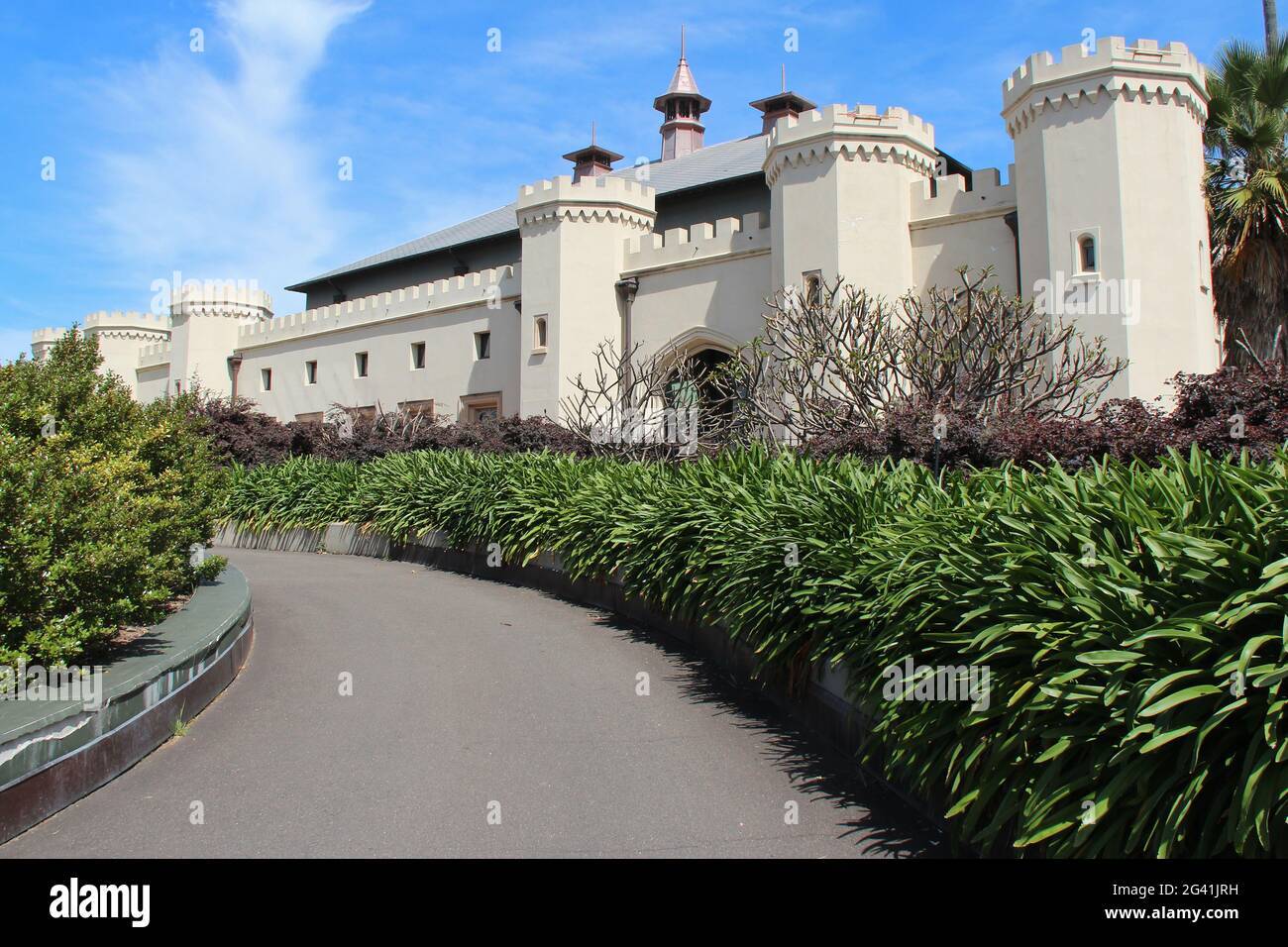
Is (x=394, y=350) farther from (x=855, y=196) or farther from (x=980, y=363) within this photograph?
(x=980, y=363)

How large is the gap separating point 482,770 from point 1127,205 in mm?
15730

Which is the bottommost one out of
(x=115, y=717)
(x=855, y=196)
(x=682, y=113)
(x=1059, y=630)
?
(x=115, y=717)

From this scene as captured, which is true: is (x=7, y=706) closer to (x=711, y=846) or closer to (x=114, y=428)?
(x=711, y=846)

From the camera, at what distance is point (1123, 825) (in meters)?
3.34

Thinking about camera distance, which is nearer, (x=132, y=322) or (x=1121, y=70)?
(x=1121, y=70)

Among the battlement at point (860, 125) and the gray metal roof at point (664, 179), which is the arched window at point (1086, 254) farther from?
the gray metal roof at point (664, 179)

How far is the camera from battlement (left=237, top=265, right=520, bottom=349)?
27.6 m

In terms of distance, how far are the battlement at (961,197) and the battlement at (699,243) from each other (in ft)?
11.4

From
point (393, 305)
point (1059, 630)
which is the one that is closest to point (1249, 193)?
point (1059, 630)

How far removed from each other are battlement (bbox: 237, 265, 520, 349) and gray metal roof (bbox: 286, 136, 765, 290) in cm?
288

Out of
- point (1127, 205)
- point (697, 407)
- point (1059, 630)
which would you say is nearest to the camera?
point (1059, 630)

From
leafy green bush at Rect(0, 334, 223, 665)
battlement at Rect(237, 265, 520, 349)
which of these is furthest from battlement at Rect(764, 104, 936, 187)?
leafy green bush at Rect(0, 334, 223, 665)

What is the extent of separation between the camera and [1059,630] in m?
3.91

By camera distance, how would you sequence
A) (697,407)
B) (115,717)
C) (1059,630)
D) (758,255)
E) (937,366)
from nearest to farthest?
(1059,630) < (115,717) < (937,366) < (697,407) < (758,255)
